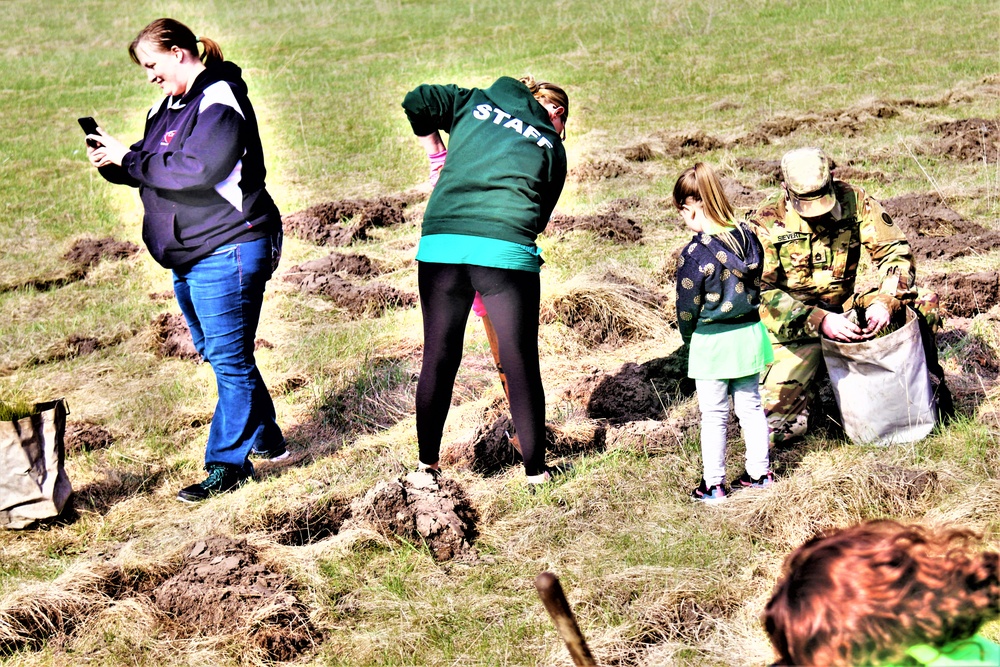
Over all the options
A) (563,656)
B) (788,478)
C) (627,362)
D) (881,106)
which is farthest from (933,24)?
(563,656)

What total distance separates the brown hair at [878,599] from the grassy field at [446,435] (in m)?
1.64

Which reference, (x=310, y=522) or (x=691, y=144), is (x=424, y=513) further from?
(x=691, y=144)

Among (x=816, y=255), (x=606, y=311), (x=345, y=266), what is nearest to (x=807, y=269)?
(x=816, y=255)

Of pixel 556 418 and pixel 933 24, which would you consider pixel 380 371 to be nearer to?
pixel 556 418

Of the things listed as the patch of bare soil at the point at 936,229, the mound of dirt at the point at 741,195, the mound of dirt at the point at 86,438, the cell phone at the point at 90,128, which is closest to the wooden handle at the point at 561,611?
the cell phone at the point at 90,128

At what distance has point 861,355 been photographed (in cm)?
417

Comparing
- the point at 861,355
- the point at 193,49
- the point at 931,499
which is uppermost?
the point at 193,49

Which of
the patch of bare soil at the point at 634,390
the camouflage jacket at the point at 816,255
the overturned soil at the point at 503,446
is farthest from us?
the patch of bare soil at the point at 634,390

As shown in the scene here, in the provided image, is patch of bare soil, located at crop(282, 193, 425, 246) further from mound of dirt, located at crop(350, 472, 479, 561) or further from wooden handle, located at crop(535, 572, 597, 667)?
wooden handle, located at crop(535, 572, 597, 667)

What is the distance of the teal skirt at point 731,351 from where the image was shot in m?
3.89

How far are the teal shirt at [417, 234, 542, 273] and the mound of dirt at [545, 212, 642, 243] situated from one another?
12.5 ft

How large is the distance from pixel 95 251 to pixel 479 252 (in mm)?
5641

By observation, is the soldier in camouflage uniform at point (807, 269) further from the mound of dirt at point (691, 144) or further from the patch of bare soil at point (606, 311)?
the mound of dirt at point (691, 144)

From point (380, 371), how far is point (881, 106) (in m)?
7.62
